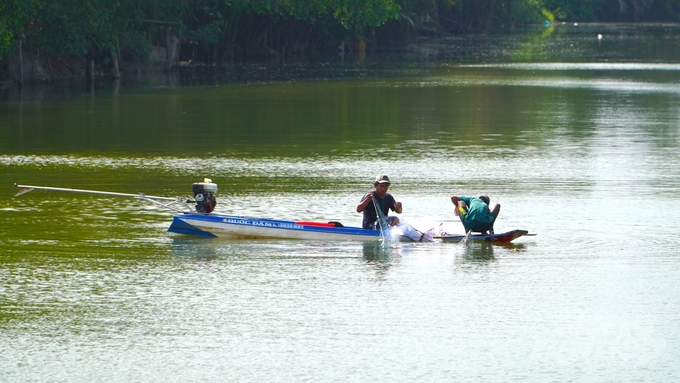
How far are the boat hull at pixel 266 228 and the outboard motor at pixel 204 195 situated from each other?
0.48ft

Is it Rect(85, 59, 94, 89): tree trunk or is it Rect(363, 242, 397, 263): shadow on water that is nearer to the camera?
Rect(363, 242, 397, 263): shadow on water

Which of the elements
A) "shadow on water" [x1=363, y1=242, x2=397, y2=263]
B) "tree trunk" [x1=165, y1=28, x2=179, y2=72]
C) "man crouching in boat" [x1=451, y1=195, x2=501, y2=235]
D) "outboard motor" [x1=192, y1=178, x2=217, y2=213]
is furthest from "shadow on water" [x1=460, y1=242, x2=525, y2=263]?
"tree trunk" [x1=165, y1=28, x2=179, y2=72]

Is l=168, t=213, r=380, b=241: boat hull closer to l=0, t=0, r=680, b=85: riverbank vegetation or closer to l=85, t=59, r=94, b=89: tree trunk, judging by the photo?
l=0, t=0, r=680, b=85: riverbank vegetation

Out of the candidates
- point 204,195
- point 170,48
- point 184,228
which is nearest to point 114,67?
point 170,48

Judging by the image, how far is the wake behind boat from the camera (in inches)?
661

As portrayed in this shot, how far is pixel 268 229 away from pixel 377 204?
5.19 feet

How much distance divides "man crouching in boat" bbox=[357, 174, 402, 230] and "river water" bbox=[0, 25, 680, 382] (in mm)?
485

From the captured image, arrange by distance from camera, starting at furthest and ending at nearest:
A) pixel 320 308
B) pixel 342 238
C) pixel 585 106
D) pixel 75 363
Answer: pixel 585 106 → pixel 342 238 → pixel 320 308 → pixel 75 363

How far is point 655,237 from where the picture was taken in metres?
17.5

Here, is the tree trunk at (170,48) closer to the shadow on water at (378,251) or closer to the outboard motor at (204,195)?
the outboard motor at (204,195)

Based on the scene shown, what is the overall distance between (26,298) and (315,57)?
61.4 m

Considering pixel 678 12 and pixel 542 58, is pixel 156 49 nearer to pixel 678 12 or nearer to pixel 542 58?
pixel 542 58

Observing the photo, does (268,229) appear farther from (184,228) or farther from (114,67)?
(114,67)

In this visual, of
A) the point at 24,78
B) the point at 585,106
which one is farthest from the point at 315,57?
the point at 585,106
